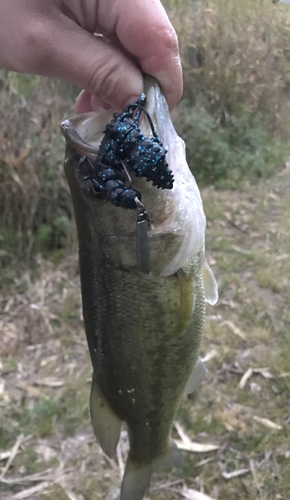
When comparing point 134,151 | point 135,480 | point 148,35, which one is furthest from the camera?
point 135,480

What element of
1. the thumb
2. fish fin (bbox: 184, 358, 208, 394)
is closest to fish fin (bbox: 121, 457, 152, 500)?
fish fin (bbox: 184, 358, 208, 394)

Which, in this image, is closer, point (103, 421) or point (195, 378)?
point (103, 421)

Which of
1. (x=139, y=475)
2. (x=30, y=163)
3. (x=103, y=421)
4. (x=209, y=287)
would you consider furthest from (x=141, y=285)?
(x=30, y=163)

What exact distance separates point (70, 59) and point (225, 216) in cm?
386

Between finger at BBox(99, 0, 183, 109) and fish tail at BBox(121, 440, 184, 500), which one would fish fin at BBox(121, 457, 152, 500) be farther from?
finger at BBox(99, 0, 183, 109)

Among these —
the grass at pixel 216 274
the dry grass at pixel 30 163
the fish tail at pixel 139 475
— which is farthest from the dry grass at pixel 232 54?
the fish tail at pixel 139 475

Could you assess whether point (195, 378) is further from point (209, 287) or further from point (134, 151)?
point (134, 151)

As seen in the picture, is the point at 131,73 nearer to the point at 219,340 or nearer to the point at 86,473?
the point at 86,473

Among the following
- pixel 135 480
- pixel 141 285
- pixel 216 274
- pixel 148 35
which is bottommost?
pixel 216 274

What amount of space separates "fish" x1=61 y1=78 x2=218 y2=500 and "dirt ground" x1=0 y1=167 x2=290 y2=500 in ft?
3.83

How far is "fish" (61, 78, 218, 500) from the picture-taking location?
1.28 meters

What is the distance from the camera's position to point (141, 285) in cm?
135

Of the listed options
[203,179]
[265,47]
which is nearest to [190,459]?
[203,179]

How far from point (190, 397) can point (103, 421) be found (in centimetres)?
152
